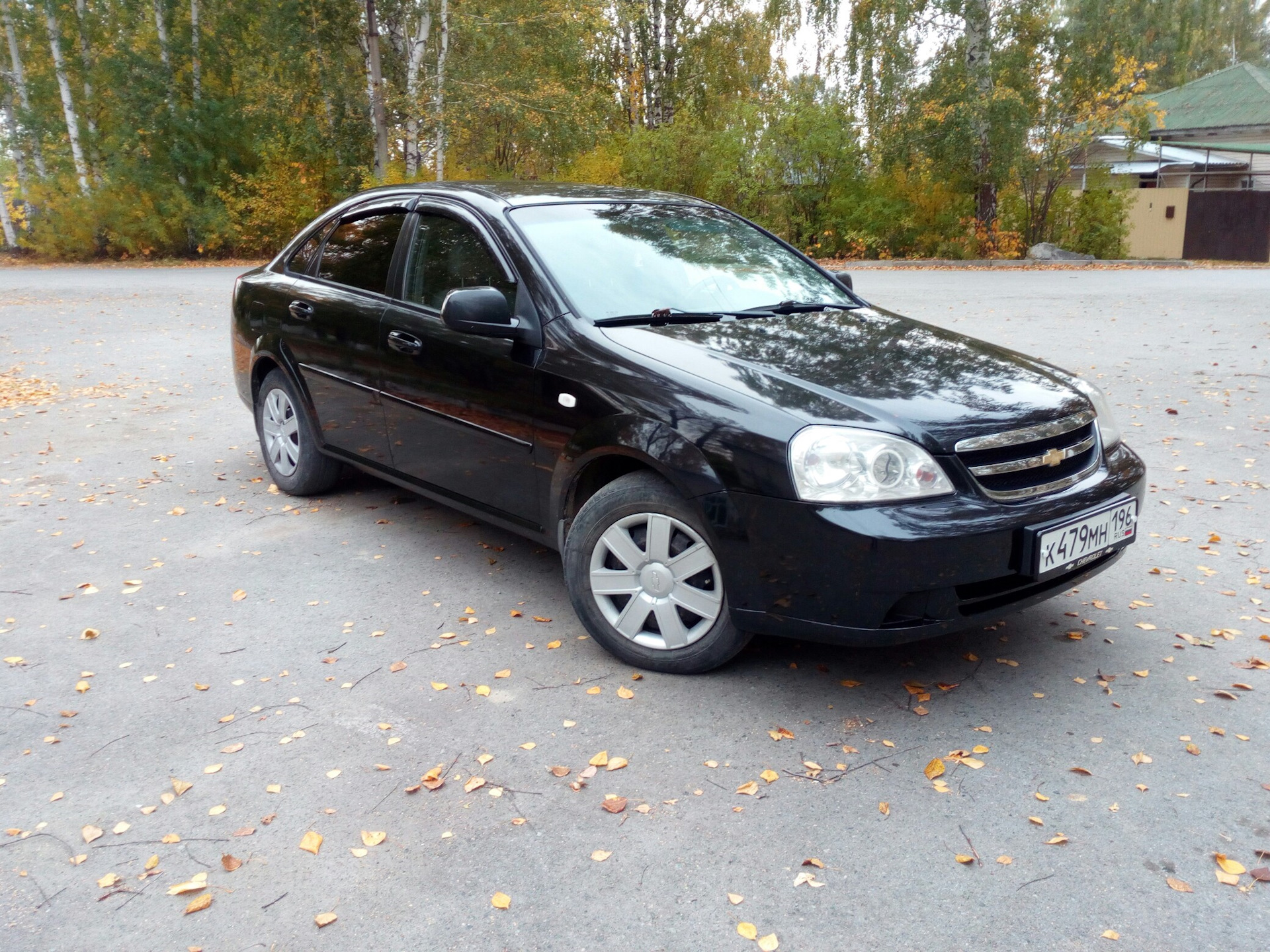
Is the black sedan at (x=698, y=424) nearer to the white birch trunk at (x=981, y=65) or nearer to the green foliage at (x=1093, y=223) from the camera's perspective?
the white birch trunk at (x=981, y=65)

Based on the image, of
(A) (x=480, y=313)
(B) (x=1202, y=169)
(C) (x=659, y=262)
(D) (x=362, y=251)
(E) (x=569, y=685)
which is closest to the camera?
(E) (x=569, y=685)

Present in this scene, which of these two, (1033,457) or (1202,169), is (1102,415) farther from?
(1202,169)

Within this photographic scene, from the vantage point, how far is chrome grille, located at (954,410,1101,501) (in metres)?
3.39

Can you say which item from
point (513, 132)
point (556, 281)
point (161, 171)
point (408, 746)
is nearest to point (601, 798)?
point (408, 746)

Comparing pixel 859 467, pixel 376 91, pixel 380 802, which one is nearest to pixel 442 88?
pixel 376 91

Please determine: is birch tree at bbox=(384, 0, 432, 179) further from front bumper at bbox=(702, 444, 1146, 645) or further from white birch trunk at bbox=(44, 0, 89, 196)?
front bumper at bbox=(702, 444, 1146, 645)

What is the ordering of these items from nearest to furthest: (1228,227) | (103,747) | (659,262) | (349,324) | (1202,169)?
(103,747)
(659,262)
(349,324)
(1228,227)
(1202,169)

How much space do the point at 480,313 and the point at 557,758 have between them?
169 cm

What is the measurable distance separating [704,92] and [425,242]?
2999 cm

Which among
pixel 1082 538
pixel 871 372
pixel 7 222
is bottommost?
pixel 1082 538

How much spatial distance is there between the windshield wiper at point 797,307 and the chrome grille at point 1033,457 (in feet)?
4.20

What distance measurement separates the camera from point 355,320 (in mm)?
5121

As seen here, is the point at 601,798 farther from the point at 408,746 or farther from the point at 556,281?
the point at 556,281

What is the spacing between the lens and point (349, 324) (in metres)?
5.16
